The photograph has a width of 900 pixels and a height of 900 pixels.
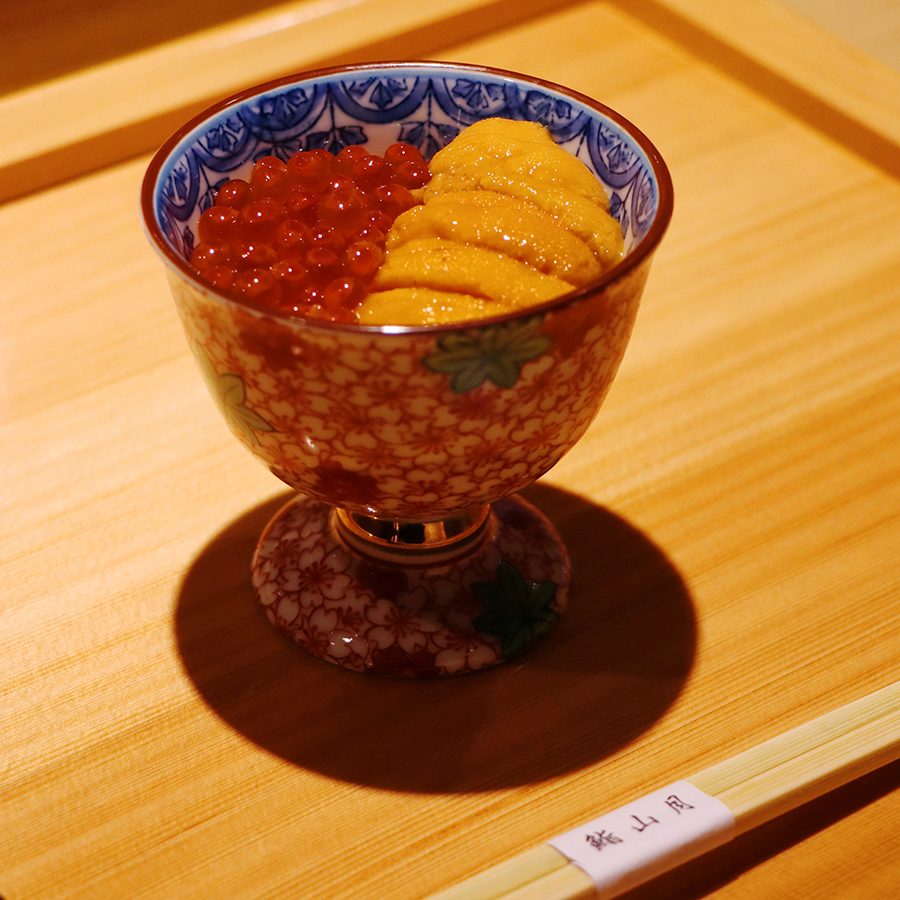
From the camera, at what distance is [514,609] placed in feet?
2.40

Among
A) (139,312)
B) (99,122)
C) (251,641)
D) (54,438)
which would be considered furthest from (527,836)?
(99,122)

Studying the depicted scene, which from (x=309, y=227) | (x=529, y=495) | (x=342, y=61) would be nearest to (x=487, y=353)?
(x=309, y=227)

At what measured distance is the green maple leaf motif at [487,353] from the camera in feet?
1.76

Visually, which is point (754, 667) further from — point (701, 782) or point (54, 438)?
point (54, 438)

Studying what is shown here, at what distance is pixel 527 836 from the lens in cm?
63

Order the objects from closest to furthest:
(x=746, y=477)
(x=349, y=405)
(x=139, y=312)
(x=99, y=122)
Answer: (x=349, y=405), (x=746, y=477), (x=139, y=312), (x=99, y=122)

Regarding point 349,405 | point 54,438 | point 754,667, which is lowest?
point 54,438

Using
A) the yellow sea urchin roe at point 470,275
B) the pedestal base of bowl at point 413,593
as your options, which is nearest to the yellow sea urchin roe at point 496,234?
the yellow sea urchin roe at point 470,275

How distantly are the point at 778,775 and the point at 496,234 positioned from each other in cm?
30

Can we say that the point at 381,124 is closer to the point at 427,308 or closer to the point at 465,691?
the point at 427,308

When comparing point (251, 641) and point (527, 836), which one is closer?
point (527, 836)

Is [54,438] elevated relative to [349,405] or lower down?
lower down

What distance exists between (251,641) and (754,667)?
0.98 ft

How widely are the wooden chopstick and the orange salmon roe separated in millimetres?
272
